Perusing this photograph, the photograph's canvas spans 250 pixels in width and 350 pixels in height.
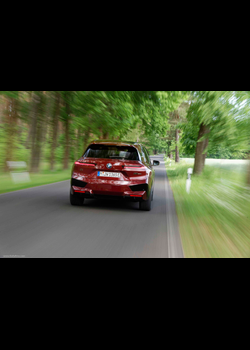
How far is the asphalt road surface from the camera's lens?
469cm

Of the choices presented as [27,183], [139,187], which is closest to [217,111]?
[139,187]

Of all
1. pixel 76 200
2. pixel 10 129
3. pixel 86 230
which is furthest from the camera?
pixel 10 129

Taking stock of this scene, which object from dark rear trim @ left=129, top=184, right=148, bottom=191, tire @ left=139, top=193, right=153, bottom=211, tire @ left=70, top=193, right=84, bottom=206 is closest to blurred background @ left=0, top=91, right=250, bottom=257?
tire @ left=139, top=193, right=153, bottom=211

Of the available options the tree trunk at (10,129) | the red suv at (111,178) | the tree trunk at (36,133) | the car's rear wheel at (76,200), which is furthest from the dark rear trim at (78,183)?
the tree trunk at (10,129)

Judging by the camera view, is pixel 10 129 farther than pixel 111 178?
Yes

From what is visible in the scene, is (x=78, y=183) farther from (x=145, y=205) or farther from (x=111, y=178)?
(x=145, y=205)

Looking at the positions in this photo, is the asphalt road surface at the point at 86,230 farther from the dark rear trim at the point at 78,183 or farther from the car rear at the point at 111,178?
the dark rear trim at the point at 78,183

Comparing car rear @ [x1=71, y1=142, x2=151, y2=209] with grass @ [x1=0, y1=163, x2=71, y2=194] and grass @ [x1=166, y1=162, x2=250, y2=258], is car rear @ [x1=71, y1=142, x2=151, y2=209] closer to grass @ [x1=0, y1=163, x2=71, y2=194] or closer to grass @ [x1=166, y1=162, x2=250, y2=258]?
grass @ [x1=166, y1=162, x2=250, y2=258]

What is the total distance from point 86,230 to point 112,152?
2.59m

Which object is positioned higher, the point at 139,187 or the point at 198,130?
the point at 198,130

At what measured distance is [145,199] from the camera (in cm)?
773

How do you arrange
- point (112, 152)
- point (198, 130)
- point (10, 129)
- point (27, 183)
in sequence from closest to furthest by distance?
point (112, 152) < point (27, 183) < point (10, 129) < point (198, 130)

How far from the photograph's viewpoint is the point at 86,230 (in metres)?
5.92
